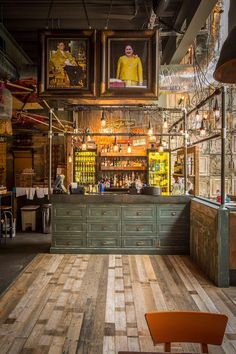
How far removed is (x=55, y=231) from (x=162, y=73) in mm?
3968

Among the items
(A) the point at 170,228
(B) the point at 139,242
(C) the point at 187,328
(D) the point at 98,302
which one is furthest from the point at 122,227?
(C) the point at 187,328

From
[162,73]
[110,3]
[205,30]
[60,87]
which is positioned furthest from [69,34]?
[205,30]

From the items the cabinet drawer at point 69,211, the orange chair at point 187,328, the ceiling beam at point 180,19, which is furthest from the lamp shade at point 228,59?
the cabinet drawer at point 69,211

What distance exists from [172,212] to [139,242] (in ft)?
2.81

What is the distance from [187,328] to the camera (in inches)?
72.3

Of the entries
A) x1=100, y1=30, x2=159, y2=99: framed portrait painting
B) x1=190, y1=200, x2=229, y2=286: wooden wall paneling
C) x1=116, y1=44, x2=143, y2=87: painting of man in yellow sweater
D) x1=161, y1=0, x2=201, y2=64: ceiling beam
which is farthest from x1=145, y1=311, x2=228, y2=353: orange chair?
x1=161, y1=0, x2=201, y2=64: ceiling beam

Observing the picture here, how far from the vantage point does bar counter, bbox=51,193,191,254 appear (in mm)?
6840

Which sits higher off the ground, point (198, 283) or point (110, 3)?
point (110, 3)

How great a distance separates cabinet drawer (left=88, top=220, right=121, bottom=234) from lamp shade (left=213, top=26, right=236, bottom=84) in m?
5.25

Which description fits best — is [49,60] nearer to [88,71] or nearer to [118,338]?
[88,71]

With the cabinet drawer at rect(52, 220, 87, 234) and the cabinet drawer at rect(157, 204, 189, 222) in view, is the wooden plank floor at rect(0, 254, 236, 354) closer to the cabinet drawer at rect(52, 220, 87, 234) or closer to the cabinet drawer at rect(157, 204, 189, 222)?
the cabinet drawer at rect(52, 220, 87, 234)

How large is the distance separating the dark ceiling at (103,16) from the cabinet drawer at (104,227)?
10.4 feet

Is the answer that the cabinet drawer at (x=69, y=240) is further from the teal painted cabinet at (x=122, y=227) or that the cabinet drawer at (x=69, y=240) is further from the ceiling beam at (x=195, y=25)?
the ceiling beam at (x=195, y=25)

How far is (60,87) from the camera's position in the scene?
525 cm
